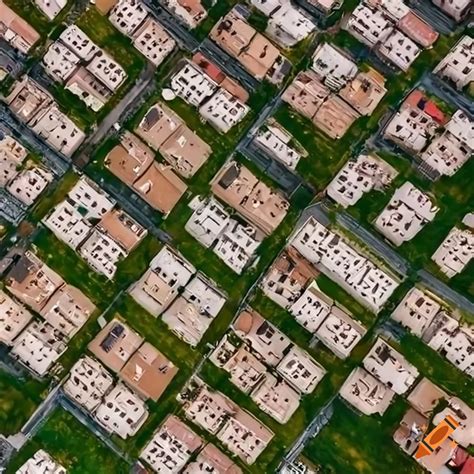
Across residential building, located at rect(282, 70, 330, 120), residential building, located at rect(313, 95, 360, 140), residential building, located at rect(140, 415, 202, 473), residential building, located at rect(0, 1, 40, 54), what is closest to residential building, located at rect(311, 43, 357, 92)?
residential building, located at rect(282, 70, 330, 120)

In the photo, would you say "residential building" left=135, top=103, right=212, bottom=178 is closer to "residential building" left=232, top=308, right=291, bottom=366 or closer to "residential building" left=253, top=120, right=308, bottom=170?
"residential building" left=253, top=120, right=308, bottom=170

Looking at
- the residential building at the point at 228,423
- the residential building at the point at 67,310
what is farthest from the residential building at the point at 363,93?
the residential building at the point at 67,310

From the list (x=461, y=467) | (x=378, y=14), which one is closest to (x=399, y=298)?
(x=461, y=467)

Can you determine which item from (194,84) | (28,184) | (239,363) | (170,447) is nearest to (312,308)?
(239,363)

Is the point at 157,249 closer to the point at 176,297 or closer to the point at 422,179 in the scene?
the point at 176,297

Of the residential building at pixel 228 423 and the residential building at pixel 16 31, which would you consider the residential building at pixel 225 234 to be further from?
the residential building at pixel 16 31

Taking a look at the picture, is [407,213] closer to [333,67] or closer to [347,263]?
[347,263]

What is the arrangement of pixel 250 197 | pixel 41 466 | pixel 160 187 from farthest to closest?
1. pixel 160 187
2. pixel 250 197
3. pixel 41 466
